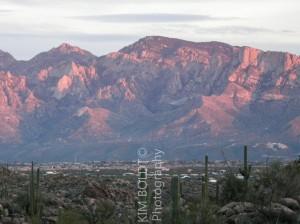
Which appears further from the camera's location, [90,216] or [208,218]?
[90,216]

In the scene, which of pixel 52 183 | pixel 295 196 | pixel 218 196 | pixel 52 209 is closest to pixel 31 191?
pixel 52 209

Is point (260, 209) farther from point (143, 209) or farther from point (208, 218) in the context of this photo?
point (143, 209)

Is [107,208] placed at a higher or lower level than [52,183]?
higher

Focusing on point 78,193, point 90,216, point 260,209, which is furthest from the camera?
point 78,193

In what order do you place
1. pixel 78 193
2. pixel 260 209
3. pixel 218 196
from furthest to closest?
pixel 78 193, pixel 218 196, pixel 260 209

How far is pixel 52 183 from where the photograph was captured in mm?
51781

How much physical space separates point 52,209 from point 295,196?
908cm

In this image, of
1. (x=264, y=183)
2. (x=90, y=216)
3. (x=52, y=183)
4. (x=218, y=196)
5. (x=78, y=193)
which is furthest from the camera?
(x=52, y=183)

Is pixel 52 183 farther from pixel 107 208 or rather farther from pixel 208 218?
pixel 208 218

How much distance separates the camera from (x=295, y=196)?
94.8ft

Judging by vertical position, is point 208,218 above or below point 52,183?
above

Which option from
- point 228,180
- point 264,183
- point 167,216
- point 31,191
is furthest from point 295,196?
point 31,191

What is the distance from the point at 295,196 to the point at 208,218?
17.5 ft

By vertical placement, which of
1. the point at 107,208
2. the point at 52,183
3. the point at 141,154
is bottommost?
the point at 52,183
